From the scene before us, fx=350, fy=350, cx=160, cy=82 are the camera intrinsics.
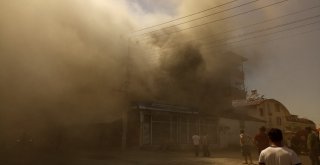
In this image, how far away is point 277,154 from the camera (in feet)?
12.7

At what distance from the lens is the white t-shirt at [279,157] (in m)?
3.84

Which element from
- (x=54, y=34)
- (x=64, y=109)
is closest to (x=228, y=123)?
(x=64, y=109)

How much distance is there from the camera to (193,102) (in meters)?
30.5

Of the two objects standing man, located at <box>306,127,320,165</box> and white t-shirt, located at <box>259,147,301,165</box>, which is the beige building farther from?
white t-shirt, located at <box>259,147,301,165</box>

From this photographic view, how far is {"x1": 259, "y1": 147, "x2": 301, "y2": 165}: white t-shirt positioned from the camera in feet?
12.6

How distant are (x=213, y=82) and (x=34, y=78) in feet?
58.2

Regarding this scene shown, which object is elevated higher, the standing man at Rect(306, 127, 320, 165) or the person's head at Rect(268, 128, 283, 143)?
the person's head at Rect(268, 128, 283, 143)

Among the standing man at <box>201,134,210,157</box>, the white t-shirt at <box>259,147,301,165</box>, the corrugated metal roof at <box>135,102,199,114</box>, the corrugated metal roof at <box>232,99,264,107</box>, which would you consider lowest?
the standing man at <box>201,134,210,157</box>

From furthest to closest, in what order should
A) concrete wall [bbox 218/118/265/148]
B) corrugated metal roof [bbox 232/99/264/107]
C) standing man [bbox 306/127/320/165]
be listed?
corrugated metal roof [bbox 232/99/264/107] < concrete wall [bbox 218/118/265/148] < standing man [bbox 306/127/320/165]

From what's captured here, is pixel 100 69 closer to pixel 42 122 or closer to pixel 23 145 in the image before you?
pixel 42 122

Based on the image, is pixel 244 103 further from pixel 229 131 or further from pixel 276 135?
pixel 276 135

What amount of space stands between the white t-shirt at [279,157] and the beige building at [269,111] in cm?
3821

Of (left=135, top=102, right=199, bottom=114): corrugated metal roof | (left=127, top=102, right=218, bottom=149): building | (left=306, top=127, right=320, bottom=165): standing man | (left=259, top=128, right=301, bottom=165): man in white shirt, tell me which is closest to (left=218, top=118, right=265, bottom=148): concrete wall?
(left=127, top=102, right=218, bottom=149): building

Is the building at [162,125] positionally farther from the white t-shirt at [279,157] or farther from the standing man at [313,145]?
the white t-shirt at [279,157]
